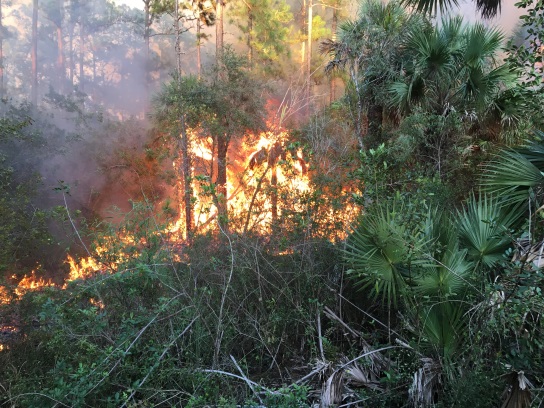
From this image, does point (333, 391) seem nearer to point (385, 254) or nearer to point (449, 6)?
point (385, 254)

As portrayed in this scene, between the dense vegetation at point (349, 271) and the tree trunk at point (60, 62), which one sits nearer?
the dense vegetation at point (349, 271)

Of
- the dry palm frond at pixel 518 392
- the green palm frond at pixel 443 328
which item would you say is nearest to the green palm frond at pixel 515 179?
the green palm frond at pixel 443 328

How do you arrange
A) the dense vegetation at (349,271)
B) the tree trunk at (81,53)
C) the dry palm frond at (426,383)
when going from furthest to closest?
1. the tree trunk at (81,53)
2. the dense vegetation at (349,271)
3. the dry palm frond at (426,383)

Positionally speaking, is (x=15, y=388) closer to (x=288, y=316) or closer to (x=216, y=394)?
(x=216, y=394)

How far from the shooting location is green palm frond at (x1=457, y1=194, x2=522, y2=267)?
145 inches

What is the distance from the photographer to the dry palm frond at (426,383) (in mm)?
2982

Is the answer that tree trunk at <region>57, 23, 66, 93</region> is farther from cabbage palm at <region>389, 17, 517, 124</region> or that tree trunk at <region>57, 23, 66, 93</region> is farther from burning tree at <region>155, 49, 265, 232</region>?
cabbage palm at <region>389, 17, 517, 124</region>

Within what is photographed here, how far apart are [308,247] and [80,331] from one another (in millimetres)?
2554

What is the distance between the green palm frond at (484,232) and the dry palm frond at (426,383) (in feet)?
3.38

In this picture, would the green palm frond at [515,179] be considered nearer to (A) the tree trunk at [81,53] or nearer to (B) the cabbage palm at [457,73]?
(B) the cabbage palm at [457,73]

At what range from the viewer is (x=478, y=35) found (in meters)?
8.86

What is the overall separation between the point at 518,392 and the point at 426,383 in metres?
0.75

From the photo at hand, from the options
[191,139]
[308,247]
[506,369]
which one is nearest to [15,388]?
[308,247]

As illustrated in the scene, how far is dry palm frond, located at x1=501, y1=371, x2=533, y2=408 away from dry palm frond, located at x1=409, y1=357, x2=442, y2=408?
0.67 metres
